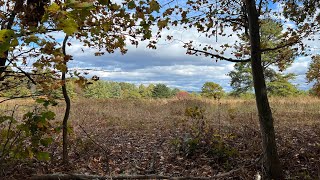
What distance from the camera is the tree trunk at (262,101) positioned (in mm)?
4785

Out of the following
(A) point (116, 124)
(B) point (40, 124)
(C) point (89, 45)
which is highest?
(C) point (89, 45)

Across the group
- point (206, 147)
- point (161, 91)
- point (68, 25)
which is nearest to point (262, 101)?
point (206, 147)

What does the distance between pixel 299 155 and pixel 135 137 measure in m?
4.11

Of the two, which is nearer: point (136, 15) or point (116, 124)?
point (136, 15)

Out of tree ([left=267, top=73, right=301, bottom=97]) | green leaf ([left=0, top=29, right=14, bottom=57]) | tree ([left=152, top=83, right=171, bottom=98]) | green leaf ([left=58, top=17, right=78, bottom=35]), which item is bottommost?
tree ([left=152, top=83, right=171, bottom=98])

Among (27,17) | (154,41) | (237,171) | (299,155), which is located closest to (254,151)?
(299,155)

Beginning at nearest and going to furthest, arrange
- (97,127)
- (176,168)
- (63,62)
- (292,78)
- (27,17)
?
(27,17)
(63,62)
(176,168)
(97,127)
(292,78)

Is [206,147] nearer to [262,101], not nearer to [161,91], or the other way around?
[262,101]

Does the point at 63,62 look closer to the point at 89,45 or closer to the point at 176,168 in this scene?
the point at 89,45

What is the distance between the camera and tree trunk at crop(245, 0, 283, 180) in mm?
4785

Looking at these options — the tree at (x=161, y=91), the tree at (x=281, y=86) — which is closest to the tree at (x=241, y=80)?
the tree at (x=281, y=86)

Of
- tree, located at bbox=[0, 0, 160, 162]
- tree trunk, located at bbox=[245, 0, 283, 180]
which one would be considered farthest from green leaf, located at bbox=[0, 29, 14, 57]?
tree trunk, located at bbox=[245, 0, 283, 180]

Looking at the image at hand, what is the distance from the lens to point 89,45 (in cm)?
526

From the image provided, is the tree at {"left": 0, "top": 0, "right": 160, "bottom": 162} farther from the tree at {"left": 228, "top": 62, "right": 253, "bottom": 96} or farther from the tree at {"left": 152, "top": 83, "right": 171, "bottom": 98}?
the tree at {"left": 152, "top": 83, "right": 171, "bottom": 98}
